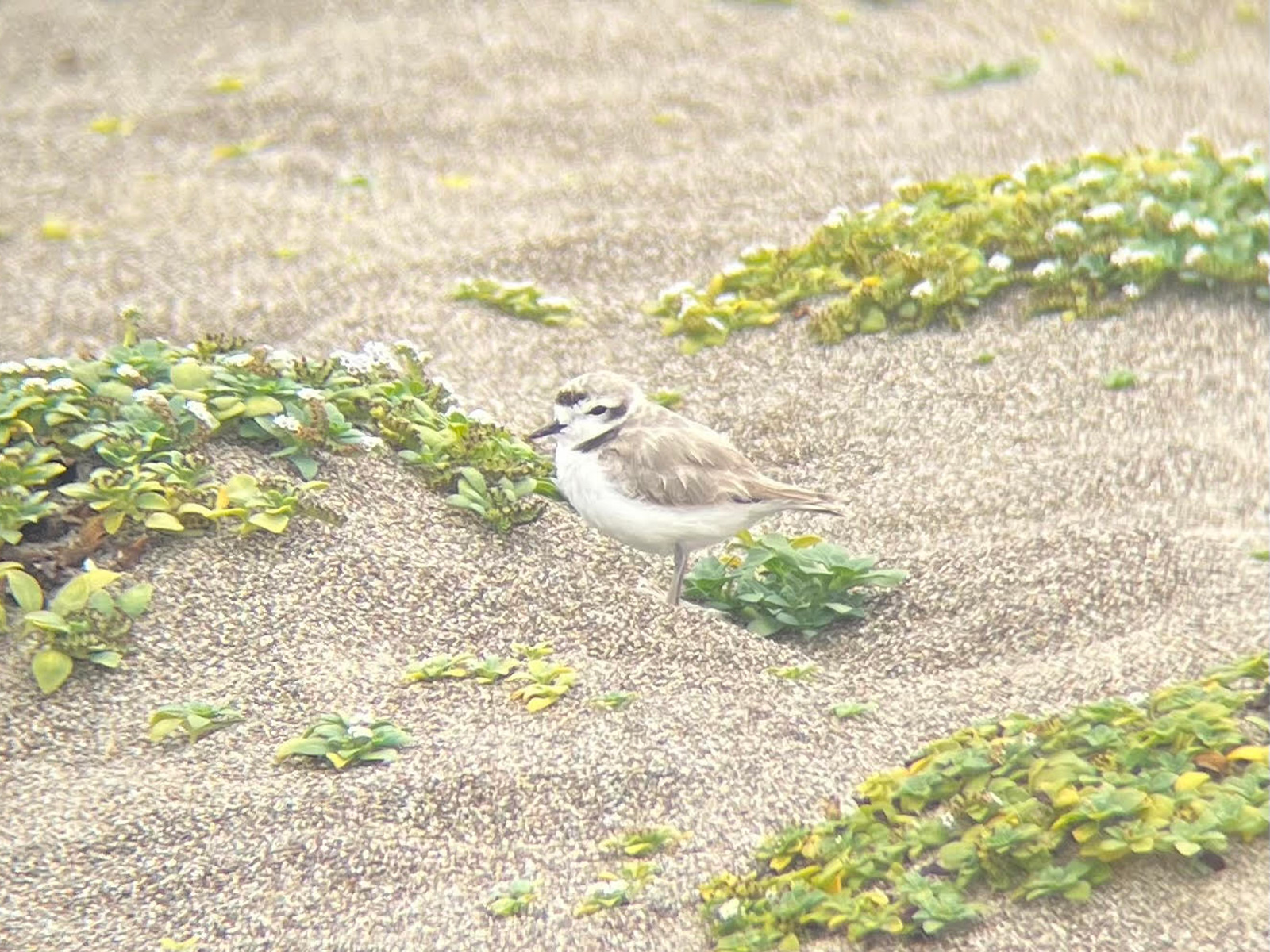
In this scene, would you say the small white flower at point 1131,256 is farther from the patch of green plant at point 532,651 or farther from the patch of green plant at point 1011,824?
the patch of green plant at point 532,651

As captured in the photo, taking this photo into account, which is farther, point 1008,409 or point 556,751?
point 1008,409

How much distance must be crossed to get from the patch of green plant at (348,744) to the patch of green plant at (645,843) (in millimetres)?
861

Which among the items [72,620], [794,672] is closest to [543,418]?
[794,672]

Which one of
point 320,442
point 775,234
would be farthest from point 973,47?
point 320,442

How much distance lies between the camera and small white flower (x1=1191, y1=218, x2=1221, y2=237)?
8.70 m

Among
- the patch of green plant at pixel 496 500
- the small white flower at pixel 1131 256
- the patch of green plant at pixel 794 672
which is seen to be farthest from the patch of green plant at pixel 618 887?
the small white flower at pixel 1131 256

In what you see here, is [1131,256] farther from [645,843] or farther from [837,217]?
[645,843]

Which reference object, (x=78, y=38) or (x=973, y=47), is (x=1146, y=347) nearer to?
(x=973, y=47)

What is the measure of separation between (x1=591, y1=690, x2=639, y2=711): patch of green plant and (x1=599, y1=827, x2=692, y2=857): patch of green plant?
0.64 metres

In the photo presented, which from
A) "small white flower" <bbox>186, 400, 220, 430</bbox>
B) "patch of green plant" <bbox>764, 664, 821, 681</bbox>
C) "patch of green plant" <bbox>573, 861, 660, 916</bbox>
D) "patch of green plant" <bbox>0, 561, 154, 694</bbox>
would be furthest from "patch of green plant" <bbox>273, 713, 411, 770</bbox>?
"small white flower" <bbox>186, 400, 220, 430</bbox>

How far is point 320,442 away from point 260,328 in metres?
2.21

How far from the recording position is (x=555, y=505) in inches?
281

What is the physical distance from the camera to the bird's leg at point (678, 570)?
21.3 ft

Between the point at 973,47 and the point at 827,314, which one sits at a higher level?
the point at 973,47
